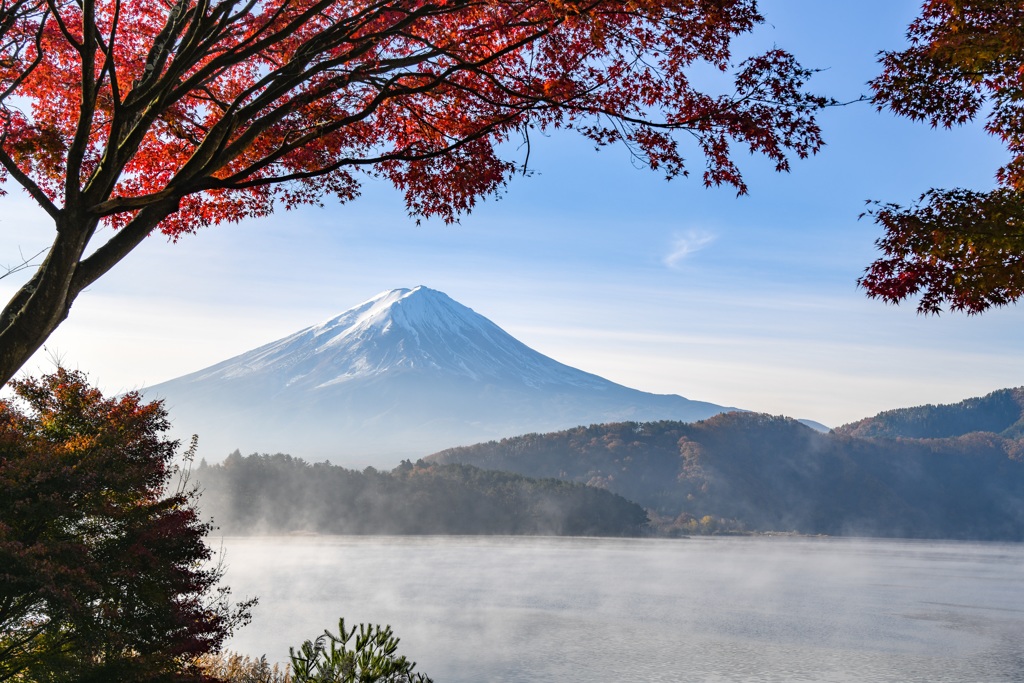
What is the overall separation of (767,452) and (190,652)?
127101 millimetres

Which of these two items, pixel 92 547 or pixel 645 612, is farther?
pixel 645 612

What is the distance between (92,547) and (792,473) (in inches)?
5012

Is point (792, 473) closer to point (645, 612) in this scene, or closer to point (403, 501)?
point (403, 501)

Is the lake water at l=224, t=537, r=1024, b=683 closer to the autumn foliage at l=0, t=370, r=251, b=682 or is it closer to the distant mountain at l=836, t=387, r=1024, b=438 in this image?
the autumn foliage at l=0, t=370, r=251, b=682

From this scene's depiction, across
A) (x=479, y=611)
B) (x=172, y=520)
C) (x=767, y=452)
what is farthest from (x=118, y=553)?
(x=767, y=452)

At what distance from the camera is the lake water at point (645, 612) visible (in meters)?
25.6

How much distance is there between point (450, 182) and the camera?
805cm

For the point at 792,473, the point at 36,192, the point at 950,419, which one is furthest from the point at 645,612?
the point at 950,419

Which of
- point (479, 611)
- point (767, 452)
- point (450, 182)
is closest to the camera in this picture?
point (450, 182)

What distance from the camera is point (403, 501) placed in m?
95.4

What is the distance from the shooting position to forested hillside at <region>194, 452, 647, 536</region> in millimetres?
95500

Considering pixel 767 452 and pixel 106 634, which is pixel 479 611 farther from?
pixel 767 452

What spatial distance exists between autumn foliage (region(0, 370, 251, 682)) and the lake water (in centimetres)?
1312

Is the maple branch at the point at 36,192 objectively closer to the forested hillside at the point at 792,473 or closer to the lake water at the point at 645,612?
the lake water at the point at 645,612
